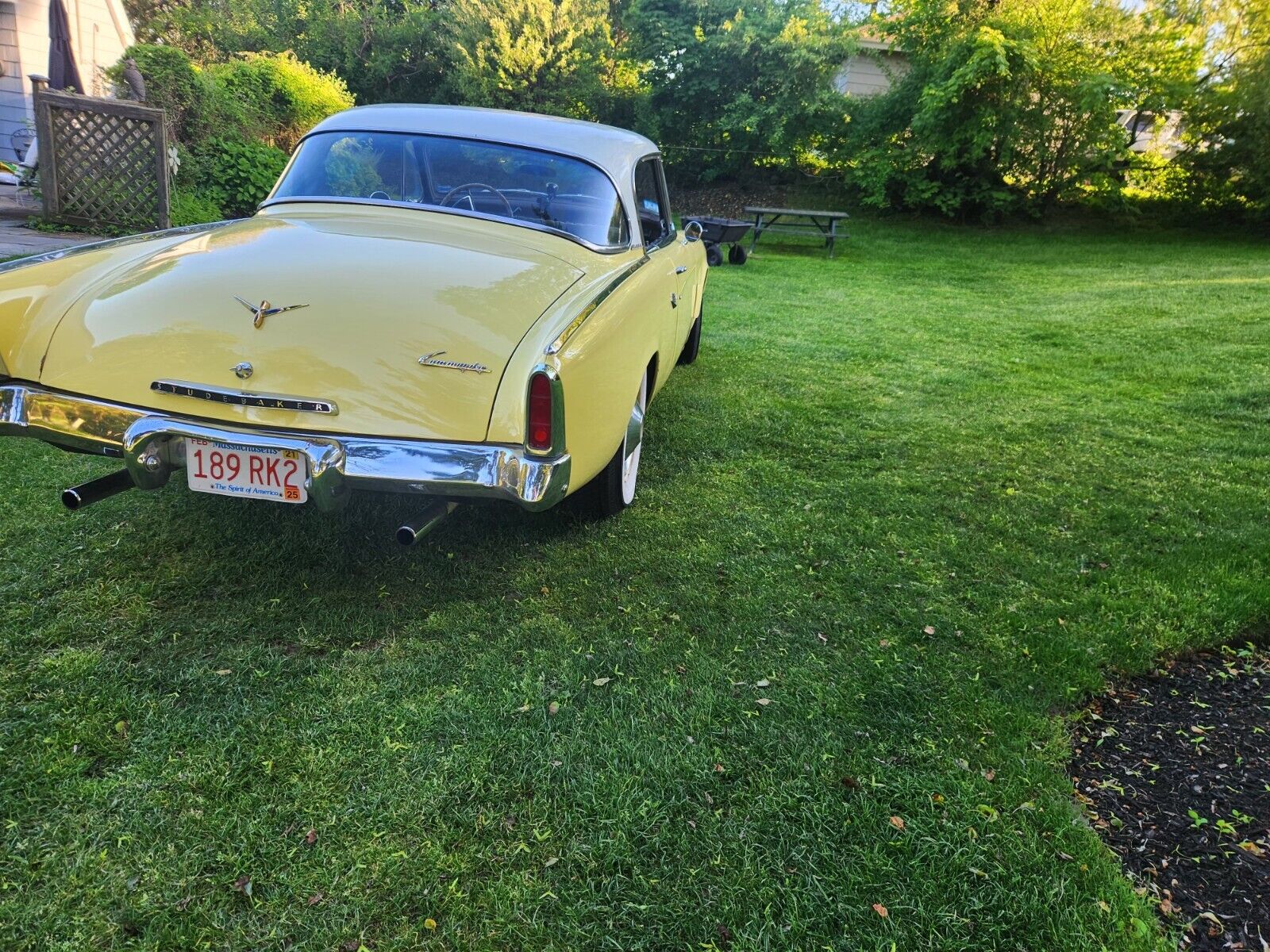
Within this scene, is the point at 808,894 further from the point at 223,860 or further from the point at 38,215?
the point at 38,215

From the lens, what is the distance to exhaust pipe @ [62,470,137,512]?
241 cm

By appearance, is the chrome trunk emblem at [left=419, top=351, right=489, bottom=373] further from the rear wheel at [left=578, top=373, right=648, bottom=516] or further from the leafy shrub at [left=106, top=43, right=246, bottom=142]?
the leafy shrub at [left=106, top=43, right=246, bottom=142]

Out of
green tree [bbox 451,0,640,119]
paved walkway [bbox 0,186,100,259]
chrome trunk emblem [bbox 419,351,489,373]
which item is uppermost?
green tree [bbox 451,0,640,119]

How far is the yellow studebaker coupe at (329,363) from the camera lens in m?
2.32

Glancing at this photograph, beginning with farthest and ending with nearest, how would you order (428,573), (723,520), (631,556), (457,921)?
(723,520)
(631,556)
(428,573)
(457,921)

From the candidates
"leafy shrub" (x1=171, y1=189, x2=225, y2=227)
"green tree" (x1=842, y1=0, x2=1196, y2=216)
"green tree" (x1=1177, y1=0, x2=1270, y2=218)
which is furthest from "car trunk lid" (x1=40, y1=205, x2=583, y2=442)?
"green tree" (x1=1177, y1=0, x2=1270, y2=218)

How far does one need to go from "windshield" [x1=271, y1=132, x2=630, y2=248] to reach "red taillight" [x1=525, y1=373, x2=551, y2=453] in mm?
1458

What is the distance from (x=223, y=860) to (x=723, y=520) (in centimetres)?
227

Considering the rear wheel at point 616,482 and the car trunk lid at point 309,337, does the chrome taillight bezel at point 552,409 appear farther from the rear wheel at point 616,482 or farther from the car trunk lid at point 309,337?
the rear wheel at point 616,482

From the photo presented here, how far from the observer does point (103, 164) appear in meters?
8.38

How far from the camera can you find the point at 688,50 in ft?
59.0

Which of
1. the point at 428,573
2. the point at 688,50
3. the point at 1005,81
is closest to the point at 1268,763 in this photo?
the point at 428,573

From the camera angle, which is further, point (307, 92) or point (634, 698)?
point (307, 92)

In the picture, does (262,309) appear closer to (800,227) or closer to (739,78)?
(800,227)
